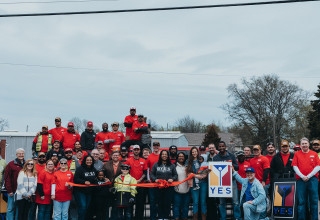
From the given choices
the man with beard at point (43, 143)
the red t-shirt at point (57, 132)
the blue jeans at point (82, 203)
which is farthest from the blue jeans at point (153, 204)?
the red t-shirt at point (57, 132)

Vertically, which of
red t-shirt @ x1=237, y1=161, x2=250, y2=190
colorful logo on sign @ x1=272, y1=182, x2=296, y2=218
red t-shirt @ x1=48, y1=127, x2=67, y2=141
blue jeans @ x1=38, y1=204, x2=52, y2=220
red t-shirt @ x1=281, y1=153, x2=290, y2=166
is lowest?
blue jeans @ x1=38, y1=204, x2=52, y2=220

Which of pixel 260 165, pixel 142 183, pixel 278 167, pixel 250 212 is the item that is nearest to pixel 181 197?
pixel 142 183

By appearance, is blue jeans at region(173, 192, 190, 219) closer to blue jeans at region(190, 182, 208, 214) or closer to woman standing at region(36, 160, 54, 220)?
blue jeans at region(190, 182, 208, 214)

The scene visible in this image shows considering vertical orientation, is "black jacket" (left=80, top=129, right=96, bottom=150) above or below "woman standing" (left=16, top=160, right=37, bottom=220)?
above

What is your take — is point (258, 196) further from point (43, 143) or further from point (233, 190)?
point (43, 143)

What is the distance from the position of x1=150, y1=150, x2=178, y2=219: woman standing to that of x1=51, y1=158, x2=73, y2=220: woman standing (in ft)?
7.26

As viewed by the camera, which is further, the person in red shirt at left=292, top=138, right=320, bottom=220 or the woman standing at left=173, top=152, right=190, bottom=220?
the woman standing at left=173, top=152, right=190, bottom=220

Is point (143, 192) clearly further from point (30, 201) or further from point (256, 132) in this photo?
point (256, 132)

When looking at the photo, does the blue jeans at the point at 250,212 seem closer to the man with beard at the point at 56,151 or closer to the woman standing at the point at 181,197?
the woman standing at the point at 181,197

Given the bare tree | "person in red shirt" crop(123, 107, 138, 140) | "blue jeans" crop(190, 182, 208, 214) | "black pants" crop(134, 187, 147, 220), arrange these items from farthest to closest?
the bare tree → "person in red shirt" crop(123, 107, 138, 140) → "black pants" crop(134, 187, 147, 220) → "blue jeans" crop(190, 182, 208, 214)

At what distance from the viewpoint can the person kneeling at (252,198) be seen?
8336mm

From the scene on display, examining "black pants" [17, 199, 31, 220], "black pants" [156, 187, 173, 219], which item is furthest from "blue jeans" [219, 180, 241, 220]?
"black pants" [17, 199, 31, 220]

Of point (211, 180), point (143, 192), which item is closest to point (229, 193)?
point (211, 180)

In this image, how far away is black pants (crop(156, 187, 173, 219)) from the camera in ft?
29.9
